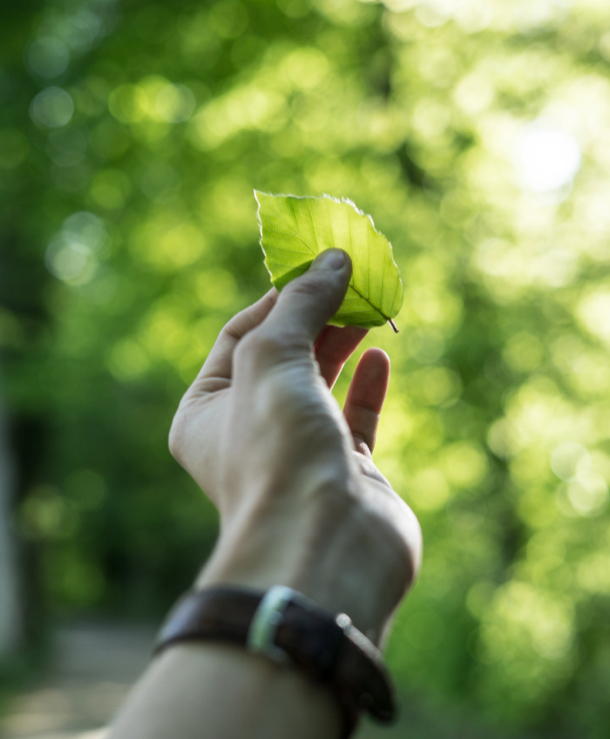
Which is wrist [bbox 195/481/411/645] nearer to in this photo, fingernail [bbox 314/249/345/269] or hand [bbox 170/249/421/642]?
hand [bbox 170/249/421/642]

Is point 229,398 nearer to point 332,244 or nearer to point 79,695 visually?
point 332,244

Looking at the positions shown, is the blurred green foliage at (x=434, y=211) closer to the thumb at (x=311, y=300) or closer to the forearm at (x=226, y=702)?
the thumb at (x=311, y=300)

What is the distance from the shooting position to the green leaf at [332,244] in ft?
4.76

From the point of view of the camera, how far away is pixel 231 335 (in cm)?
173

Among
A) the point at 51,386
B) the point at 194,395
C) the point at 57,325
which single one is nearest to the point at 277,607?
the point at 194,395

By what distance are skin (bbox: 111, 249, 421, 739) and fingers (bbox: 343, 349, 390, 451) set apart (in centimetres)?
29

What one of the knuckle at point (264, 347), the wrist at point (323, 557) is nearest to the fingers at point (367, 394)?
the knuckle at point (264, 347)

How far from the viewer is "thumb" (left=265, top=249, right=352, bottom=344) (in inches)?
53.9

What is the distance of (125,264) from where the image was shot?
883 cm

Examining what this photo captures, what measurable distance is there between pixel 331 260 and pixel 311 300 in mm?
128

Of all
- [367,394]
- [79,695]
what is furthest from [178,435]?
[79,695]

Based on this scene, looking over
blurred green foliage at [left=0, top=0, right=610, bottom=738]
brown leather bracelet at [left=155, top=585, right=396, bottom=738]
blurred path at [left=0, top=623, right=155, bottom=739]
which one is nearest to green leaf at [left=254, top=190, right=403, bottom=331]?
brown leather bracelet at [left=155, top=585, right=396, bottom=738]

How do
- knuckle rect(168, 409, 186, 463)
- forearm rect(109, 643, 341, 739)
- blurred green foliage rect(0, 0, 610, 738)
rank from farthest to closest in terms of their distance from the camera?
blurred green foliage rect(0, 0, 610, 738)
knuckle rect(168, 409, 186, 463)
forearm rect(109, 643, 341, 739)

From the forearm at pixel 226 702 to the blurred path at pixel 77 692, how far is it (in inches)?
281
